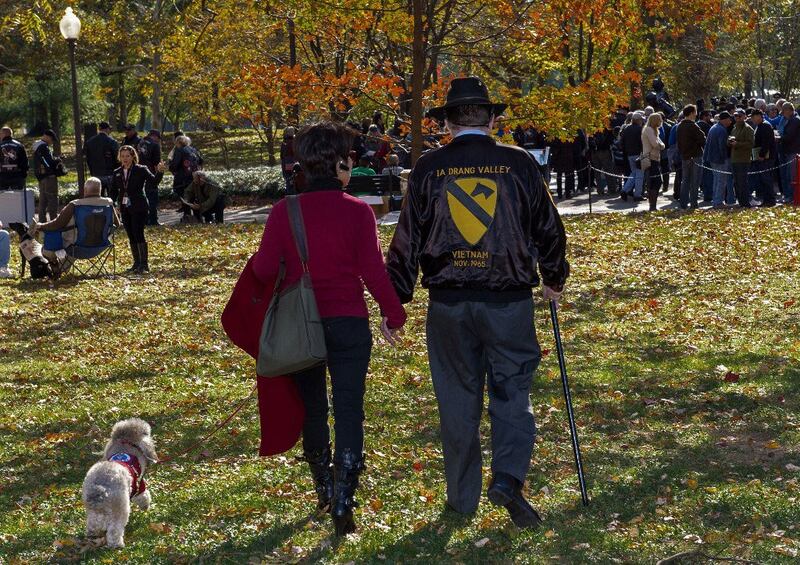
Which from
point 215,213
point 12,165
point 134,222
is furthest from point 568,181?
point 134,222

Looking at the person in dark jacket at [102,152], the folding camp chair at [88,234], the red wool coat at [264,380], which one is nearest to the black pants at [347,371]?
the red wool coat at [264,380]

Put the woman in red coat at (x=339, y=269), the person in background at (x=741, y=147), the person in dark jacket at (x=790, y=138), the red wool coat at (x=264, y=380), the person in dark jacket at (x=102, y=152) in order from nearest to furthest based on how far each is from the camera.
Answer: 1. the woman in red coat at (x=339, y=269)
2. the red wool coat at (x=264, y=380)
3. the person in background at (x=741, y=147)
4. the person in dark jacket at (x=790, y=138)
5. the person in dark jacket at (x=102, y=152)

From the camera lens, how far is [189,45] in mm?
28859

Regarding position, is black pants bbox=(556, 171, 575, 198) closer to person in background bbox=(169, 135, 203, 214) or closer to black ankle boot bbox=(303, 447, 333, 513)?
person in background bbox=(169, 135, 203, 214)

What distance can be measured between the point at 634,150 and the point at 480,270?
1855 cm

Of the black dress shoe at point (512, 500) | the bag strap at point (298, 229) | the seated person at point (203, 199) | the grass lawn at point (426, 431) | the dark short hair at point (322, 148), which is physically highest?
the dark short hair at point (322, 148)

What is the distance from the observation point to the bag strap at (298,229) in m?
5.48

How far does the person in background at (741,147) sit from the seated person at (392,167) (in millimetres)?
6349

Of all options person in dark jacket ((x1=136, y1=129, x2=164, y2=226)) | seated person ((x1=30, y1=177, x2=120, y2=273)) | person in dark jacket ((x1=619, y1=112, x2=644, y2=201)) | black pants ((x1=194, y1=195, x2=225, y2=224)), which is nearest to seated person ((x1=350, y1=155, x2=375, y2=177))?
black pants ((x1=194, y1=195, x2=225, y2=224))

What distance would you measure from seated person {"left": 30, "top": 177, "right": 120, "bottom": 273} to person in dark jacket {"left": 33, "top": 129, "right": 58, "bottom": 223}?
7.01 meters

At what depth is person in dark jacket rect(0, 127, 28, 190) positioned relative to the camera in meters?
22.0

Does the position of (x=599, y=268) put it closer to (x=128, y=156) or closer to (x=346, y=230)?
(x=128, y=156)

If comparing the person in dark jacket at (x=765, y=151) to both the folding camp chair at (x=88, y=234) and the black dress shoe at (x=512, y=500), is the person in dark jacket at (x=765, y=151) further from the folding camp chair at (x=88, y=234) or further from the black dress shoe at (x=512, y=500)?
the black dress shoe at (x=512, y=500)

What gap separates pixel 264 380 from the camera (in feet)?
18.9
